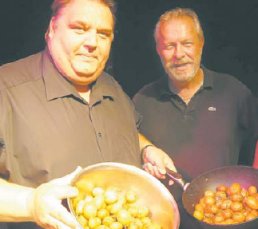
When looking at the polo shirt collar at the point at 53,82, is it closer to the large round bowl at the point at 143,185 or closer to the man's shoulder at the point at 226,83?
the large round bowl at the point at 143,185

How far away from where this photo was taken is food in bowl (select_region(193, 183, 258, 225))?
5.60 feet

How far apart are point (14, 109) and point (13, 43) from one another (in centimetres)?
125

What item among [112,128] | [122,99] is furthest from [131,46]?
[112,128]

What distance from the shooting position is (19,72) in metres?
1.60

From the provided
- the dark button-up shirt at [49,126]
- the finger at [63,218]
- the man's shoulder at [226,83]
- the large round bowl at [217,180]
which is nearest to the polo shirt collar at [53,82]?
the dark button-up shirt at [49,126]

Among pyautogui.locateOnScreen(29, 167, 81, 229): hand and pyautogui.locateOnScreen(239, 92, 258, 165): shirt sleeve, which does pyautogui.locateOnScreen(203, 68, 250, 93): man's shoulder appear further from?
pyautogui.locateOnScreen(29, 167, 81, 229): hand

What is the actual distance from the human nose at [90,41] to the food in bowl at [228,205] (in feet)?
2.55

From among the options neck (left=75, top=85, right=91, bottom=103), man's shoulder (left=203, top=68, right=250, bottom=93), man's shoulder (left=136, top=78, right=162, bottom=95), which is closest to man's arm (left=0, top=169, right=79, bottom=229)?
neck (left=75, top=85, right=91, bottom=103)

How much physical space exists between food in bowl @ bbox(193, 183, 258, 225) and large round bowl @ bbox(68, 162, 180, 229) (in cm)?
29

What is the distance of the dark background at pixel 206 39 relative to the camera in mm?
2855

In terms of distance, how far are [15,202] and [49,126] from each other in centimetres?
36

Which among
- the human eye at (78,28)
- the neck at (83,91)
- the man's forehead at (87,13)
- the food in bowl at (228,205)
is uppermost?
the man's forehead at (87,13)

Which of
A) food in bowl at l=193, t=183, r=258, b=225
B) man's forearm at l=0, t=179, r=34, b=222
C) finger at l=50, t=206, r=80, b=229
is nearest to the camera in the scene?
finger at l=50, t=206, r=80, b=229

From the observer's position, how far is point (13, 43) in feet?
8.64
